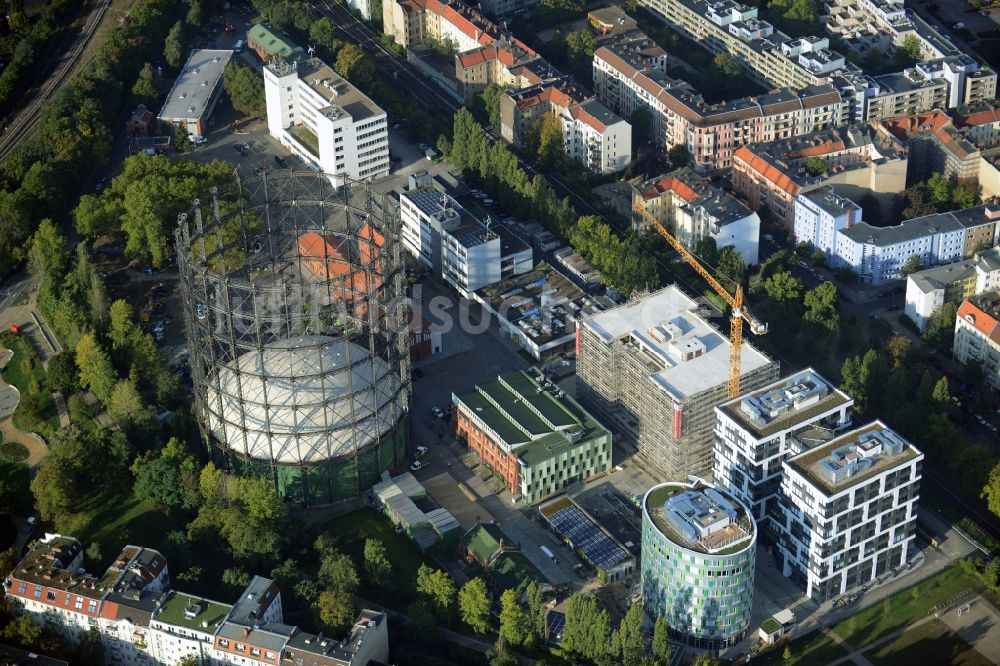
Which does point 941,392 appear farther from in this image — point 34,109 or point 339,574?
point 34,109

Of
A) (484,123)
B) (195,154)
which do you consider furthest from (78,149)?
(484,123)

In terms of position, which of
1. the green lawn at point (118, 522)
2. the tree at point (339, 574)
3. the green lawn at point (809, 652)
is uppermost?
the tree at point (339, 574)

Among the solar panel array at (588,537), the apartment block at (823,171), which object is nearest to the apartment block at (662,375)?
the solar panel array at (588,537)

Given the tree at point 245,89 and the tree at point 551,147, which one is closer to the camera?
the tree at point 551,147

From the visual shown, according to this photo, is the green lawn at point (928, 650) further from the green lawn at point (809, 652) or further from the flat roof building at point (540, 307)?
the flat roof building at point (540, 307)

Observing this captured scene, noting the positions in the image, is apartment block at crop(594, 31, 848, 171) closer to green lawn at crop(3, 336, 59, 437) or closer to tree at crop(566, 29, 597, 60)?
tree at crop(566, 29, 597, 60)

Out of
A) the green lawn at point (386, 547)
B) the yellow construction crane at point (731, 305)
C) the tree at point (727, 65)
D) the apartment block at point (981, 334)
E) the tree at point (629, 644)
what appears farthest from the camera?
the tree at point (727, 65)

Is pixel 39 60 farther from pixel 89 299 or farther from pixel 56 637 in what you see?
pixel 56 637

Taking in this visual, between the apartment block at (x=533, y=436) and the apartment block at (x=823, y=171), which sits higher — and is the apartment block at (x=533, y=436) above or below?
below
